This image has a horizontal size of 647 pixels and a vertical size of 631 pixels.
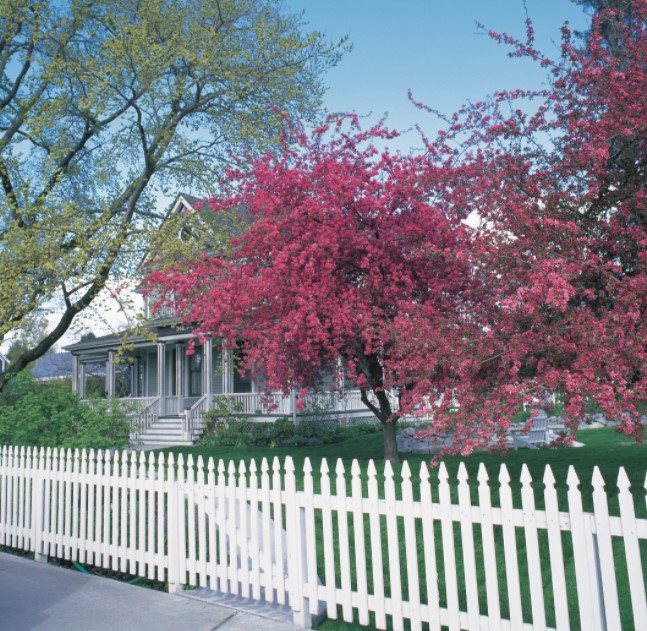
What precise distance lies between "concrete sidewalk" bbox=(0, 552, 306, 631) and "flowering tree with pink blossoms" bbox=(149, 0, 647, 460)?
10.1ft

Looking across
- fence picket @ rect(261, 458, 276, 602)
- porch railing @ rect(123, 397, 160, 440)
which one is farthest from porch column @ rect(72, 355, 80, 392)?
fence picket @ rect(261, 458, 276, 602)

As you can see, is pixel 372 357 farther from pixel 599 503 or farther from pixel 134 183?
pixel 599 503

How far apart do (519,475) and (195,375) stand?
18.1 meters

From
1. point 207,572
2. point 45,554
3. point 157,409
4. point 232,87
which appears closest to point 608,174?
point 207,572

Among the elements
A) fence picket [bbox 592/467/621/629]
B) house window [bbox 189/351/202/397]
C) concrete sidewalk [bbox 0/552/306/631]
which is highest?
house window [bbox 189/351/202/397]

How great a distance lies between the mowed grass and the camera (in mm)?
5734

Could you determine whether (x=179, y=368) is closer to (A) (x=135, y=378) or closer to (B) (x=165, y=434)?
(B) (x=165, y=434)

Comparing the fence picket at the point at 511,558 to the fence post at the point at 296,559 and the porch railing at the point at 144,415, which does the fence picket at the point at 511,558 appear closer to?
the fence post at the point at 296,559

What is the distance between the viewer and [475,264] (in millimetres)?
7992

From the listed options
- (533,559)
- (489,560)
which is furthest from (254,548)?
(533,559)

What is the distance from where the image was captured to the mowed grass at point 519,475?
573 centimetres

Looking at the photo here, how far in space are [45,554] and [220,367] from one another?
8.81 m

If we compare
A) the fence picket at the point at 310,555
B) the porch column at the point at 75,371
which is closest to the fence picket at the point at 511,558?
the fence picket at the point at 310,555

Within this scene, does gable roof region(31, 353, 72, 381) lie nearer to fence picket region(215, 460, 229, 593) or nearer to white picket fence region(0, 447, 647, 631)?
white picket fence region(0, 447, 647, 631)
